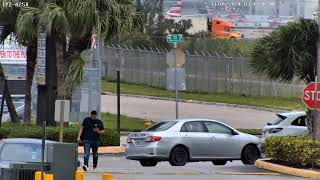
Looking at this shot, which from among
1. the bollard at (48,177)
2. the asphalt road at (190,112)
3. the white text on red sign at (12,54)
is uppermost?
the white text on red sign at (12,54)

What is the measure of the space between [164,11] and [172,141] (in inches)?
2112

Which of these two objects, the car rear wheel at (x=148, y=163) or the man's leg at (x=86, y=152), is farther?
the car rear wheel at (x=148, y=163)

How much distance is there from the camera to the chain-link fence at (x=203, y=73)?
169 feet

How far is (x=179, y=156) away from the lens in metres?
20.6

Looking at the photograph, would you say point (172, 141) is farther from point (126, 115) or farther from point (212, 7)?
point (212, 7)

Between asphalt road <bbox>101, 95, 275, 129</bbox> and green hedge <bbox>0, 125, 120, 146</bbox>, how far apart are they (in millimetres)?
11240

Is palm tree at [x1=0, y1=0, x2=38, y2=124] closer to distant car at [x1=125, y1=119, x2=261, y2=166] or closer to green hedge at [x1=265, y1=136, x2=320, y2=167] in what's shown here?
distant car at [x1=125, y1=119, x2=261, y2=166]

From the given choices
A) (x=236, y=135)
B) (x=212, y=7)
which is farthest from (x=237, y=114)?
(x=212, y=7)

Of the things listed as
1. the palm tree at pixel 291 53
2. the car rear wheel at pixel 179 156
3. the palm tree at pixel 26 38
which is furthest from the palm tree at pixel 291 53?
the palm tree at pixel 26 38

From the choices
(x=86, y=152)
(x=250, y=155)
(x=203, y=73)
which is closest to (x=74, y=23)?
(x=86, y=152)

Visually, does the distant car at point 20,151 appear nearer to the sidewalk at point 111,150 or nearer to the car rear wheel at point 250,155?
the car rear wheel at point 250,155

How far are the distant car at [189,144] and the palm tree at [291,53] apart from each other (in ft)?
6.99

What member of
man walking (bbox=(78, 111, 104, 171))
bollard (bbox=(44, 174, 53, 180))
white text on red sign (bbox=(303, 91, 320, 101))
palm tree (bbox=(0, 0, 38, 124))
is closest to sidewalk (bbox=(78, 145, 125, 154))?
palm tree (bbox=(0, 0, 38, 124))

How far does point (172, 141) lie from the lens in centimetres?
2025
